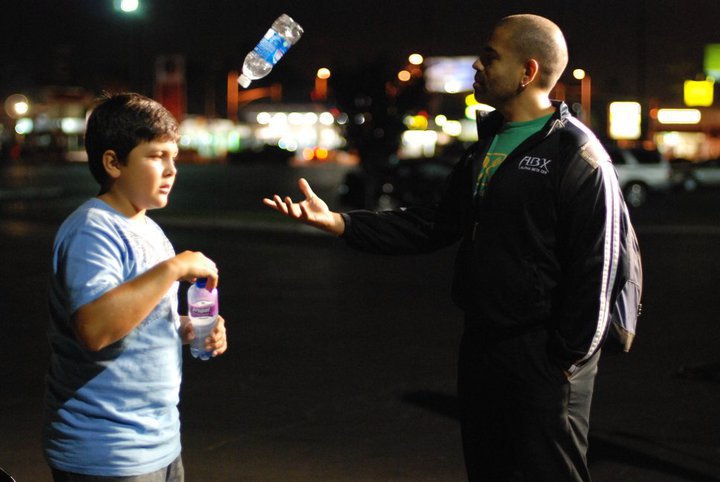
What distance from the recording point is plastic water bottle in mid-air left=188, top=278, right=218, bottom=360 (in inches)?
122

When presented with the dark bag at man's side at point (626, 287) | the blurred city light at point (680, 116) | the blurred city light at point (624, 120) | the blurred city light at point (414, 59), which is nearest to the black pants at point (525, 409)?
the dark bag at man's side at point (626, 287)

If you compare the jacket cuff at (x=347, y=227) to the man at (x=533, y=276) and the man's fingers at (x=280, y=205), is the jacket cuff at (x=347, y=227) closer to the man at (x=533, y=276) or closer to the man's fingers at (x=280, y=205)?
the man's fingers at (x=280, y=205)

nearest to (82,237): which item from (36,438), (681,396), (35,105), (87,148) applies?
(87,148)

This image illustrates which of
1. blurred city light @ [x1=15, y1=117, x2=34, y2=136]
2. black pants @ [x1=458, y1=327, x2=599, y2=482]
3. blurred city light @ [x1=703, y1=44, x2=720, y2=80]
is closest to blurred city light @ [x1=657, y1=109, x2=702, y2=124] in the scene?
blurred city light @ [x1=703, y1=44, x2=720, y2=80]

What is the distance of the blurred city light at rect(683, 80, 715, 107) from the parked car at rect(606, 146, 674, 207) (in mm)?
50549

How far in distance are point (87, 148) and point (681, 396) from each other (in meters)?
5.59

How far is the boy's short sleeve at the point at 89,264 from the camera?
105 inches

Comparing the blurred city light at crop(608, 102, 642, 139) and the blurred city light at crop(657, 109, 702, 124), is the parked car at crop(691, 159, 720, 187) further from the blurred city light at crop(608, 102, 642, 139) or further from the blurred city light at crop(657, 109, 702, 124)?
the blurred city light at crop(657, 109, 702, 124)

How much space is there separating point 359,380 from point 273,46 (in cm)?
430

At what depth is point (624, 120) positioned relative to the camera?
79.4 metres

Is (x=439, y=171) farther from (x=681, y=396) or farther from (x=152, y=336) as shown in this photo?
(x=152, y=336)

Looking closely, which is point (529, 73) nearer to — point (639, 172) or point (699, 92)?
point (639, 172)

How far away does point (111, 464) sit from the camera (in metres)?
2.81

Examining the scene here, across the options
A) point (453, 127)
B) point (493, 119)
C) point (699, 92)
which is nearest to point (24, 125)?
point (453, 127)
